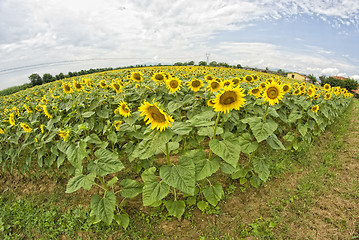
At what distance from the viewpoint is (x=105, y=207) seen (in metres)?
2.41

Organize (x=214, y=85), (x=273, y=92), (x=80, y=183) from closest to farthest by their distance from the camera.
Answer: (x=80, y=183) < (x=273, y=92) < (x=214, y=85)

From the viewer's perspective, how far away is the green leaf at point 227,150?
2.21 m

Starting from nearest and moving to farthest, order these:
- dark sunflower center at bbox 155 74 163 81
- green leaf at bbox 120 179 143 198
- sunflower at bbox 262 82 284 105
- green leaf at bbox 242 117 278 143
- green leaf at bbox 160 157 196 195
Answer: green leaf at bbox 160 157 196 195, green leaf at bbox 242 117 278 143, green leaf at bbox 120 179 143 198, sunflower at bbox 262 82 284 105, dark sunflower center at bbox 155 74 163 81

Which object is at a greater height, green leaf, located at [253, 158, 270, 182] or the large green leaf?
the large green leaf

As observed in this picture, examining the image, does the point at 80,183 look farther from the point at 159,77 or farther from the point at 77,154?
the point at 159,77

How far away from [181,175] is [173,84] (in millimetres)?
2145

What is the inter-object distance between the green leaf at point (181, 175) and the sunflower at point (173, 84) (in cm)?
189

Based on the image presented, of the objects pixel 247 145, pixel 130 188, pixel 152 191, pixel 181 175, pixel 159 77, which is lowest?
pixel 130 188

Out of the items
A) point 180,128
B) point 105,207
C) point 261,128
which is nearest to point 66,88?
point 105,207

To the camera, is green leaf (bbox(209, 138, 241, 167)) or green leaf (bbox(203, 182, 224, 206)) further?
green leaf (bbox(203, 182, 224, 206))

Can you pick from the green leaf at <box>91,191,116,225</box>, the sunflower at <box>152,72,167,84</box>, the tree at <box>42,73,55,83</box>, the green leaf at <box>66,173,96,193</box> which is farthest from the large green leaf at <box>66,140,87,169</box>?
the tree at <box>42,73,55,83</box>

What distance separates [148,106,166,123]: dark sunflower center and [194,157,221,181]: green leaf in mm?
923

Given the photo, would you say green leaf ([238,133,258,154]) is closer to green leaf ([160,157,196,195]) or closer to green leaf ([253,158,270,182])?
green leaf ([253,158,270,182])

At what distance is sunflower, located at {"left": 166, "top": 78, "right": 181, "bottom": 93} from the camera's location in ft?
12.5
